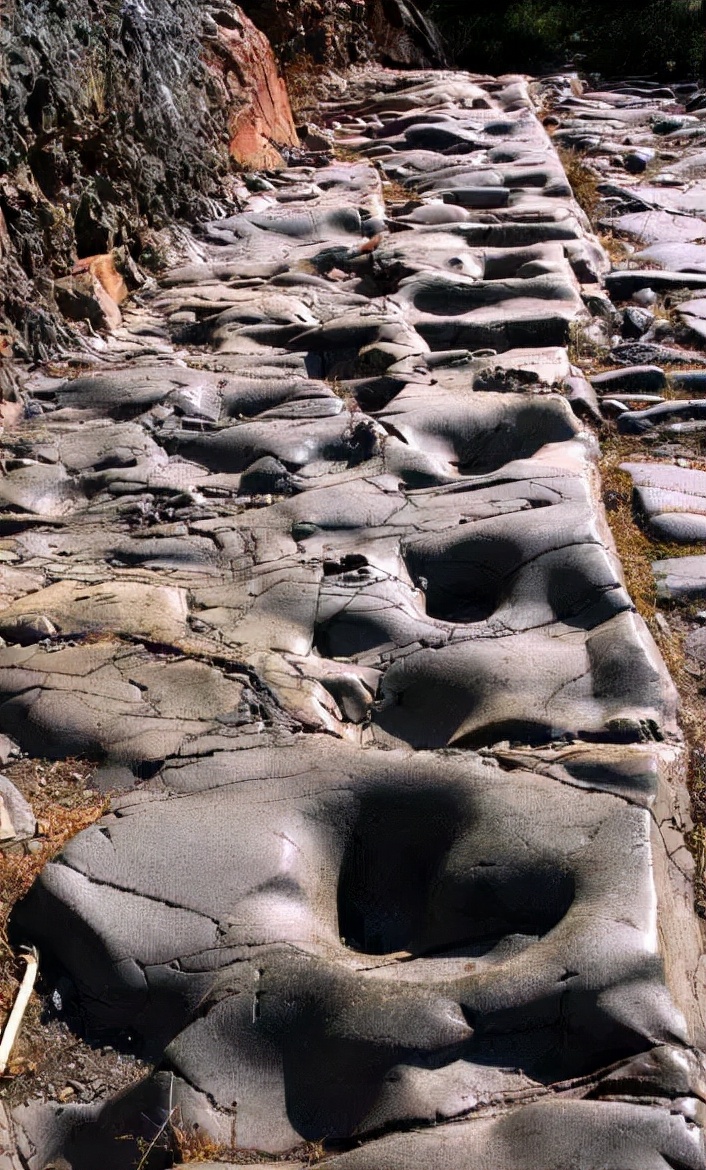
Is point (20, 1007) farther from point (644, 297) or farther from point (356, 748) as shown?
point (644, 297)

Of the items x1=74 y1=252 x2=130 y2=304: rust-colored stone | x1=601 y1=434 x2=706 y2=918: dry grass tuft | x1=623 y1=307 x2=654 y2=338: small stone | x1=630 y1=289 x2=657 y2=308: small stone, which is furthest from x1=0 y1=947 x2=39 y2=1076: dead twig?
x1=630 y1=289 x2=657 y2=308: small stone

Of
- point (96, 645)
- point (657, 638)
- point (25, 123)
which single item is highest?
point (25, 123)

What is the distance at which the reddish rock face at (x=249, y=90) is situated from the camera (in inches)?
338

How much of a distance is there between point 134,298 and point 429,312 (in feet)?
5.54

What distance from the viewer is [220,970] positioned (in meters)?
2.58

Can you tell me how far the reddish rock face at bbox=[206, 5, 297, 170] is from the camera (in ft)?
28.1

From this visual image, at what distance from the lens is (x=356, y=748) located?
3.10 m

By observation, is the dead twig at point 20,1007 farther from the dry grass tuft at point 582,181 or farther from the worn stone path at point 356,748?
the dry grass tuft at point 582,181

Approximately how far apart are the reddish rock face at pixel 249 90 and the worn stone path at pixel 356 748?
3291 mm

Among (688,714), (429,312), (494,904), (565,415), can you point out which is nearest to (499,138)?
(429,312)

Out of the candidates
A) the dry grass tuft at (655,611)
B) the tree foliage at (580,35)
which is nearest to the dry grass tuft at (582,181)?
the dry grass tuft at (655,611)

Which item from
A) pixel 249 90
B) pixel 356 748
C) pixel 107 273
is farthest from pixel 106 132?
pixel 356 748

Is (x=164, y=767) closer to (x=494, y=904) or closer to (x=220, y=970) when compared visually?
(x=220, y=970)

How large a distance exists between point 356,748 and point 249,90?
7.28 meters
